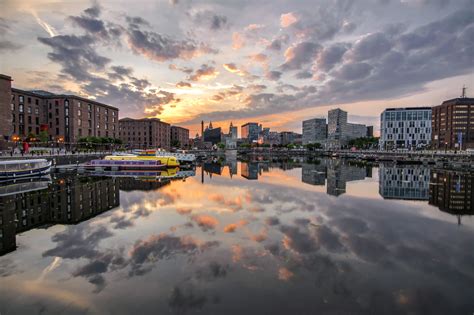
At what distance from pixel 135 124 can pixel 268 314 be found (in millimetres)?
196659

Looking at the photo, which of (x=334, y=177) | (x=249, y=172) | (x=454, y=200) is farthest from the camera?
(x=249, y=172)

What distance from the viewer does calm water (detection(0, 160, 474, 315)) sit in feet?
34.1

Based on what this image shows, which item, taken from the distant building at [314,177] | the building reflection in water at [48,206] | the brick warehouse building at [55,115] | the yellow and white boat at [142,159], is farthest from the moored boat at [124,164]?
the brick warehouse building at [55,115]

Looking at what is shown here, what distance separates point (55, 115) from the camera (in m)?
109

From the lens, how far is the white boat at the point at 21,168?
42.7 metres

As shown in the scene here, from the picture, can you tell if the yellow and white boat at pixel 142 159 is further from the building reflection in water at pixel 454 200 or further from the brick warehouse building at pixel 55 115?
the building reflection in water at pixel 454 200

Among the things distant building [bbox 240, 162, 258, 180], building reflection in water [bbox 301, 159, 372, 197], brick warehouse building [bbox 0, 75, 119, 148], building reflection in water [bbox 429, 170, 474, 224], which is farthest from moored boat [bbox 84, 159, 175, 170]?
building reflection in water [bbox 429, 170, 474, 224]

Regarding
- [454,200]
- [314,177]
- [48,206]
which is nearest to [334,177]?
[314,177]

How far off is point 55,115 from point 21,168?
77.8 meters

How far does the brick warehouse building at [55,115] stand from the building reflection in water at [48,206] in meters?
79.6

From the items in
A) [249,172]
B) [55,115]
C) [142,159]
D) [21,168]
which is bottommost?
[249,172]

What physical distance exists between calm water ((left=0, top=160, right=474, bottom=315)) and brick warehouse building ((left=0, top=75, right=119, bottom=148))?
9310 centimetres

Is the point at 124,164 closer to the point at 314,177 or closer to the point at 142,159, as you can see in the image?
the point at 142,159

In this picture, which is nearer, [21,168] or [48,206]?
[48,206]
